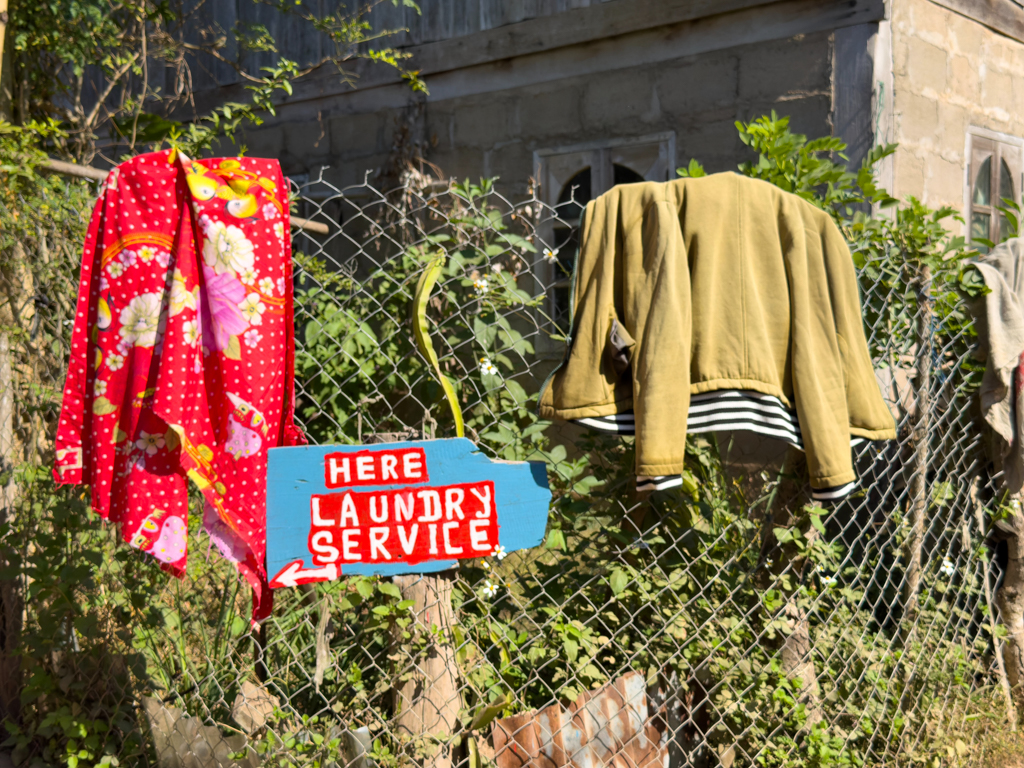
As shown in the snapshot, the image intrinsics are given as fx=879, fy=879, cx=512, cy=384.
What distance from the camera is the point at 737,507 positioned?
2.97 metres

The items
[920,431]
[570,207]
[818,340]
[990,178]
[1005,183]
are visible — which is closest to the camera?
[818,340]

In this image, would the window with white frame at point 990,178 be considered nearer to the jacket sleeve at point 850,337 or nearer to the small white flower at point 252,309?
the jacket sleeve at point 850,337

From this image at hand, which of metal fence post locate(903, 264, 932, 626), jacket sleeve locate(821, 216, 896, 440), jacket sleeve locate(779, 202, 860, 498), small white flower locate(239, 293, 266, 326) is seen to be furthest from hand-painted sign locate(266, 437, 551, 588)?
metal fence post locate(903, 264, 932, 626)

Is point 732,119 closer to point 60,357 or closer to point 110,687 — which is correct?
point 60,357

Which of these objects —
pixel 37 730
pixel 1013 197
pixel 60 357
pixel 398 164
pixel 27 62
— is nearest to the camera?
pixel 37 730

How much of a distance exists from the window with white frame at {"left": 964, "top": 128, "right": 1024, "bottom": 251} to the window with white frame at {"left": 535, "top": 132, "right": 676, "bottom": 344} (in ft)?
5.78

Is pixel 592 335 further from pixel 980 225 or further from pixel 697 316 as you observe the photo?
pixel 980 225

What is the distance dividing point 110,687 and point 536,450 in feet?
5.49

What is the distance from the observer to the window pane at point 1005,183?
5430 millimetres

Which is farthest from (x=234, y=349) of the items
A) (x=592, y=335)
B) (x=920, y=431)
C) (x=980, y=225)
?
(x=980, y=225)

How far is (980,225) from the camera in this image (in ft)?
17.4

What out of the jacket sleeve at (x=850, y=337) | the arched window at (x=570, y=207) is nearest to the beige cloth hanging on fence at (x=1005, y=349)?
the jacket sleeve at (x=850, y=337)

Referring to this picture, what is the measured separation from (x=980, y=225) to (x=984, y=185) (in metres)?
0.24

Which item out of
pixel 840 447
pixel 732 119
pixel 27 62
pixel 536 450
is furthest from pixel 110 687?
pixel 732 119
